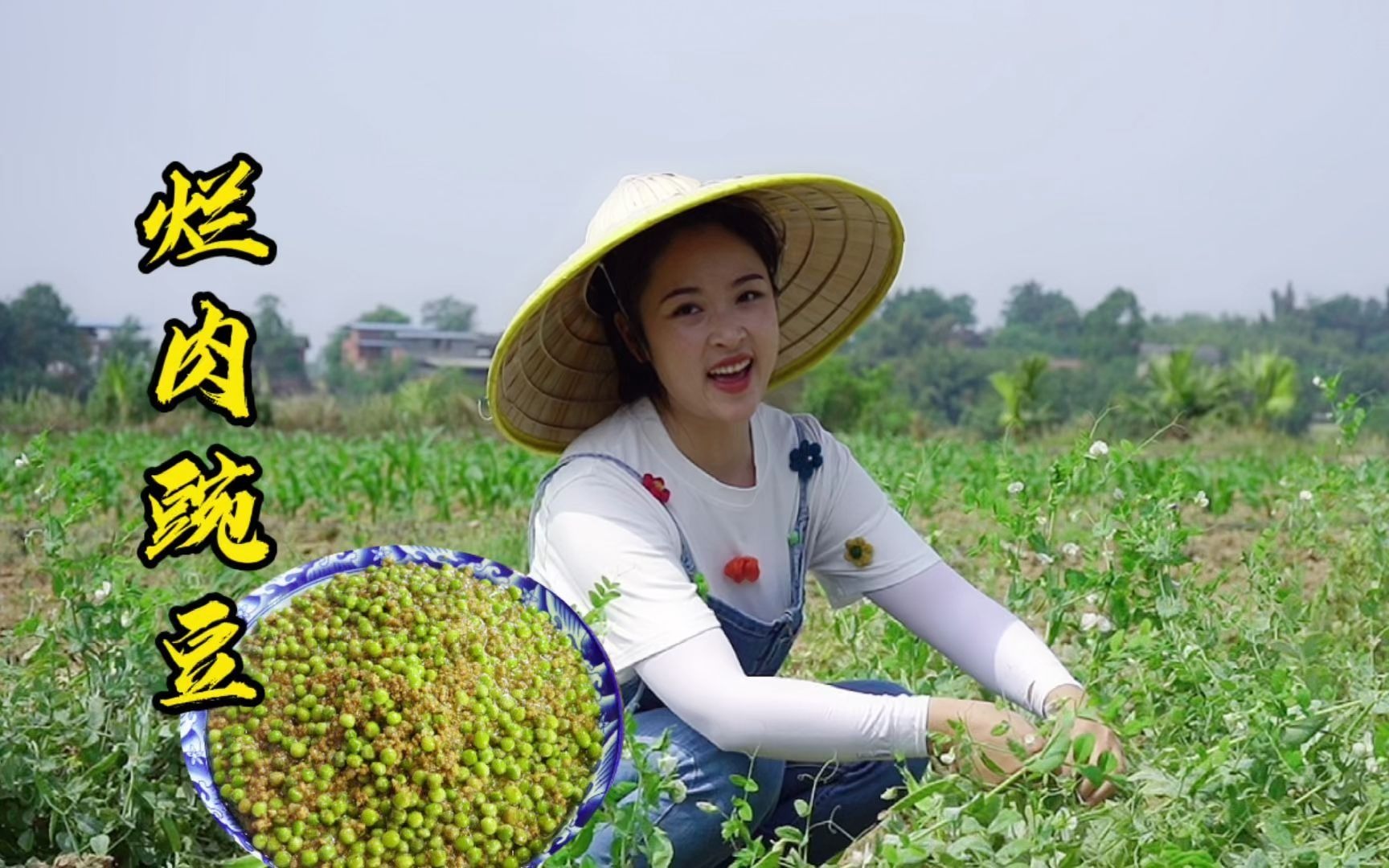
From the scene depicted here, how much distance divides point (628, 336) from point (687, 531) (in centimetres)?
29

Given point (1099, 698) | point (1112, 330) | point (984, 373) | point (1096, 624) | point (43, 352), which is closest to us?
point (1099, 698)

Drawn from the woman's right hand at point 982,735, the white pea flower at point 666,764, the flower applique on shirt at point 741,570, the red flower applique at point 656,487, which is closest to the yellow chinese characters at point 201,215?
the red flower applique at point 656,487

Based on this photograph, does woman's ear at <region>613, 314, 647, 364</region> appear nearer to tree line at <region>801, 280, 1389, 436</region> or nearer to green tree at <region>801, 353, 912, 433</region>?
tree line at <region>801, 280, 1389, 436</region>

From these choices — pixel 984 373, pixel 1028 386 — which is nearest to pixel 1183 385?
pixel 1028 386

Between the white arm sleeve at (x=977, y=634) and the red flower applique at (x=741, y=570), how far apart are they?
0.77 ft

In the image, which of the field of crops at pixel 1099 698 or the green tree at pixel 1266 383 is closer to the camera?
the field of crops at pixel 1099 698

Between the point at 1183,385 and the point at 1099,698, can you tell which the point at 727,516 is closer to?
the point at 1099,698

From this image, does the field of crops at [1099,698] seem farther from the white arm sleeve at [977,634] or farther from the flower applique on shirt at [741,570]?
the flower applique on shirt at [741,570]

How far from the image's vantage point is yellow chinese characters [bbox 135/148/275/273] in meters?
2.21

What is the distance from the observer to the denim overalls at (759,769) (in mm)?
1871

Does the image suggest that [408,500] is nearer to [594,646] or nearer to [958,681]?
[958,681]

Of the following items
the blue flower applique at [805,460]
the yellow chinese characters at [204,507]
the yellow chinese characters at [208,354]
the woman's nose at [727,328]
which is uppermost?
the woman's nose at [727,328]

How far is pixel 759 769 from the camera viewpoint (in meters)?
1.92

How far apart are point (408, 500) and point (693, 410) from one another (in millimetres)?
5108
